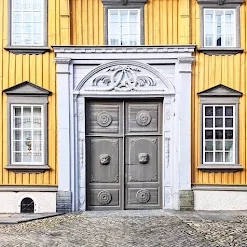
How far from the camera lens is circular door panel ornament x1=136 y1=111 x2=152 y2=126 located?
40.8 ft

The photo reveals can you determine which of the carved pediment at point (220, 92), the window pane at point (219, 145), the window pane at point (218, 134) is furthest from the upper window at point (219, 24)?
the window pane at point (219, 145)

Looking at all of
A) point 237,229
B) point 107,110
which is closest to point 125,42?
point 107,110

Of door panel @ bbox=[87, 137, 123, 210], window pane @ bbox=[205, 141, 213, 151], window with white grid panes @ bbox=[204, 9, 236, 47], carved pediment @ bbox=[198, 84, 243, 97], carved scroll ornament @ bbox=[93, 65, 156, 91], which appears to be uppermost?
window with white grid panes @ bbox=[204, 9, 236, 47]

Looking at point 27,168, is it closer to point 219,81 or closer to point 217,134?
point 217,134

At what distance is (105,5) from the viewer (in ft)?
40.2

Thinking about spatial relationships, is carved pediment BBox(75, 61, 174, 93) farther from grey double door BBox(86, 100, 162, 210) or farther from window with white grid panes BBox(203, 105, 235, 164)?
window with white grid panes BBox(203, 105, 235, 164)

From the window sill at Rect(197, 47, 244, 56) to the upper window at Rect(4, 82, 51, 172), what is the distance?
171 inches

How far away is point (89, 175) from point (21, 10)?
4.77 meters

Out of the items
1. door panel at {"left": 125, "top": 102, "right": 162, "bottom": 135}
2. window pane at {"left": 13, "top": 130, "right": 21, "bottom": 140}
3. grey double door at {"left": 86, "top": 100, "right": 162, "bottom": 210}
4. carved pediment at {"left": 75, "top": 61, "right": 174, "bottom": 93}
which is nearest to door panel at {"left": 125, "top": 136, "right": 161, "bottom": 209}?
grey double door at {"left": 86, "top": 100, "right": 162, "bottom": 210}

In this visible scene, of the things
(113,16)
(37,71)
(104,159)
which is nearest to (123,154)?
(104,159)

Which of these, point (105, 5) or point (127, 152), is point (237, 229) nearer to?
point (127, 152)

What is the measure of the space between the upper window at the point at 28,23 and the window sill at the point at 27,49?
150 mm

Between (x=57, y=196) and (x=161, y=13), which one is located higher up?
(x=161, y=13)

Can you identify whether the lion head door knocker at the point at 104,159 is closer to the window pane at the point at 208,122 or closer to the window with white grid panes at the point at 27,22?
the window pane at the point at 208,122
